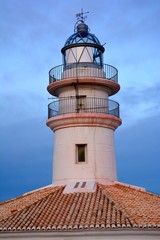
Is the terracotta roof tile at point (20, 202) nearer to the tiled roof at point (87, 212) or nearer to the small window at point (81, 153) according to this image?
the tiled roof at point (87, 212)

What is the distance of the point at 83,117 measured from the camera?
73.7ft

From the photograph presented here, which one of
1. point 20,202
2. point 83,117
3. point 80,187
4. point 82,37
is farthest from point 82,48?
point 20,202

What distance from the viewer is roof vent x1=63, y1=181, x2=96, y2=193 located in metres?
20.4

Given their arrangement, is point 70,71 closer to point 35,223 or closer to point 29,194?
point 29,194

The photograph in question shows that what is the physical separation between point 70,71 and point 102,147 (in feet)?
14.1

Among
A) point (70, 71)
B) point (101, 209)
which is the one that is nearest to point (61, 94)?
point (70, 71)

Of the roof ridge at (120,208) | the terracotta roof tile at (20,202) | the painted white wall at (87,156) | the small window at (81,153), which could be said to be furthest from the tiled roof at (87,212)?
the small window at (81,153)

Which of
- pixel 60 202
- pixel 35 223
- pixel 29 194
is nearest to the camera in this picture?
pixel 35 223

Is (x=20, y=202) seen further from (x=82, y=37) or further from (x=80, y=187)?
(x=82, y=37)

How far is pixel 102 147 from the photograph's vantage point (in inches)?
910

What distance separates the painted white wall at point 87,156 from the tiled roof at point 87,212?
1.49 meters

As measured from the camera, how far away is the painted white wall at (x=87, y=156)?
888 inches

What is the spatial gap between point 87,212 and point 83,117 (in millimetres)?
6081

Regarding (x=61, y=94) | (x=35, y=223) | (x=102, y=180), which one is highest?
(x=61, y=94)
